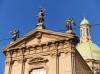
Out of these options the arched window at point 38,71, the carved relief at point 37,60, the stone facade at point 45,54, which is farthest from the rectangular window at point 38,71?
the carved relief at point 37,60

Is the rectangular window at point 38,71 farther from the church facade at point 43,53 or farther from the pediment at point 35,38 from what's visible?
the pediment at point 35,38

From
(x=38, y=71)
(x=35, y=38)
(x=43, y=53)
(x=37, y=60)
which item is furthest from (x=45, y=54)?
(x=35, y=38)

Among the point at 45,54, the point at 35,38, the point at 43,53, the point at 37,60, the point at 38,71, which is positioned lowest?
A: the point at 38,71

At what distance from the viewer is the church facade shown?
3600 cm

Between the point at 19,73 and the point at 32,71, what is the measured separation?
1385 mm

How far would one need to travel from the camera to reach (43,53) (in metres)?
37.3

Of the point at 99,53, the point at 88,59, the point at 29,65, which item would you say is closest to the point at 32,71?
the point at 29,65

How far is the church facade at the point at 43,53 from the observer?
3600 centimetres

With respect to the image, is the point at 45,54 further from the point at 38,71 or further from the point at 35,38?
the point at 35,38

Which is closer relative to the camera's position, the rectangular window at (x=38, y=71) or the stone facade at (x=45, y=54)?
the stone facade at (x=45, y=54)

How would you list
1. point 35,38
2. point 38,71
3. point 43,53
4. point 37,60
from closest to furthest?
point 38,71, point 37,60, point 43,53, point 35,38

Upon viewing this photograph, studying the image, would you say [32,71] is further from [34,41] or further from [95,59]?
[95,59]

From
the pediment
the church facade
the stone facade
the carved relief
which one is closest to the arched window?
the church facade

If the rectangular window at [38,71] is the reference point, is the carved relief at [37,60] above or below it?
above
